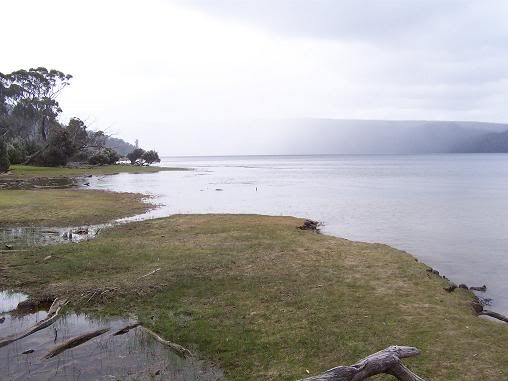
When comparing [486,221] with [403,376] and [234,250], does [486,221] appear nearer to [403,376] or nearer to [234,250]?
[234,250]

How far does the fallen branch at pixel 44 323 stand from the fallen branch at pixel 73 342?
131cm

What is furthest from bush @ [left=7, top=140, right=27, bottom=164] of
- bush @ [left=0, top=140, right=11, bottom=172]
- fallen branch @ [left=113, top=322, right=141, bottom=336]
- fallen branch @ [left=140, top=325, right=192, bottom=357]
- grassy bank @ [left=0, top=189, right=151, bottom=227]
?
fallen branch @ [left=140, top=325, right=192, bottom=357]

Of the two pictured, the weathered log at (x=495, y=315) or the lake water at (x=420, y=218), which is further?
the lake water at (x=420, y=218)

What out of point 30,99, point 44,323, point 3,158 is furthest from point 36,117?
point 44,323

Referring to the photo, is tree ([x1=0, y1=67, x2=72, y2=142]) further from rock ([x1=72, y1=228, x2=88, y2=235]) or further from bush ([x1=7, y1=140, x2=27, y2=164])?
rock ([x1=72, y1=228, x2=88, y2=235])

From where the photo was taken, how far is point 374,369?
23.5 feet

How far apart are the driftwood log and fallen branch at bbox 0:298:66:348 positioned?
8261 millimetres

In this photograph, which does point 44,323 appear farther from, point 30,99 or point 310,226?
point 30,99

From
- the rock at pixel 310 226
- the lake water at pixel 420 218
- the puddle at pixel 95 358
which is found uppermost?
the puddle at pixel 95 358

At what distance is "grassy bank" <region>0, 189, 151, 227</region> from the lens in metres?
30.9

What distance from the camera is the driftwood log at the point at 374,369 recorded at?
6.82m

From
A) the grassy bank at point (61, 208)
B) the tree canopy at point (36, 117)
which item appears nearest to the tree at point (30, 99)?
the tree canopy at point (36, 117)

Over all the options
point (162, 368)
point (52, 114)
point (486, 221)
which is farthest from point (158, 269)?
point (52, 114)

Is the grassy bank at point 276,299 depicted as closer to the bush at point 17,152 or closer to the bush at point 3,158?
the bush at point 3,158
